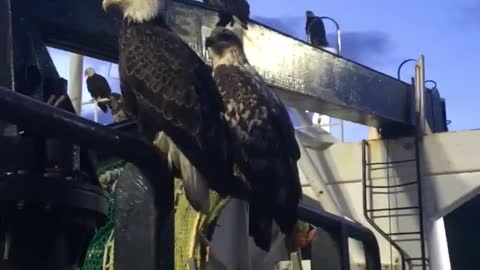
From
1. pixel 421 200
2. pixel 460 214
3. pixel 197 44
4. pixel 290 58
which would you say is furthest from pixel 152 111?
pixel 460 214

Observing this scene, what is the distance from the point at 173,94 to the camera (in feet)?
7.72

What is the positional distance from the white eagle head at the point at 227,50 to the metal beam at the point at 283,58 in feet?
1.81

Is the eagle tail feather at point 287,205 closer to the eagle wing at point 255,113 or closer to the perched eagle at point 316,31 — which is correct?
the eagle wing at point 255,113

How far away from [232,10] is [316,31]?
8.87 ft

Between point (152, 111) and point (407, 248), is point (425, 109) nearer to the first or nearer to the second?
point (407, 248)

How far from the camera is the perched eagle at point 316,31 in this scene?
757 cm

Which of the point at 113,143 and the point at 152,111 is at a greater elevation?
the point at 152,111

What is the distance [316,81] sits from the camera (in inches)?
255

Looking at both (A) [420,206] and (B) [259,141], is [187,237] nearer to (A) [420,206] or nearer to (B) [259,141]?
(B) [259,141]

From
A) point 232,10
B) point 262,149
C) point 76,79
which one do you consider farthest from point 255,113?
point 76,79

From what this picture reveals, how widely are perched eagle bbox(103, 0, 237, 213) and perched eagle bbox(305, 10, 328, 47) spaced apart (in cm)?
465

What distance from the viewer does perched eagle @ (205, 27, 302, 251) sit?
85.9 inches

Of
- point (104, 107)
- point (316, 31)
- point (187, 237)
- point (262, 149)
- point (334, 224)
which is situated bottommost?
point (334, 224)

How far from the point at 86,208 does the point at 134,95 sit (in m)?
1.39
